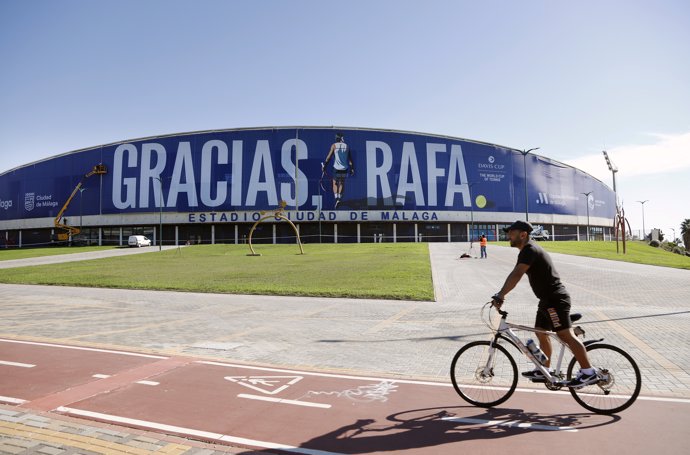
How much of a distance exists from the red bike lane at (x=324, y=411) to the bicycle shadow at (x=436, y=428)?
0.01m

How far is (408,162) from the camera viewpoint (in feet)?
216

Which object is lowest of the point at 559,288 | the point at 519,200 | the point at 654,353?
the point at 654,353

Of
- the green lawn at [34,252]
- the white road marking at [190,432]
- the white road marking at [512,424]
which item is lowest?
the white road marking at [512,424]

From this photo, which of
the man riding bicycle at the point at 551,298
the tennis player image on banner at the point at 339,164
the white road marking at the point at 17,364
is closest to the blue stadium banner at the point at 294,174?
the tennis player image on banner at the point at 339,164

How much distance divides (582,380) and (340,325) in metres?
6.29

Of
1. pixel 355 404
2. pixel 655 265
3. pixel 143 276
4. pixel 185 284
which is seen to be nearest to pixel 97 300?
pixel 185 284

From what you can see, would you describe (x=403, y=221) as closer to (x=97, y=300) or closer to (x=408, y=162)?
(x=408, y=162)

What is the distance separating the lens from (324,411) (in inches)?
205

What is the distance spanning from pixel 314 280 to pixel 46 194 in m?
71.3

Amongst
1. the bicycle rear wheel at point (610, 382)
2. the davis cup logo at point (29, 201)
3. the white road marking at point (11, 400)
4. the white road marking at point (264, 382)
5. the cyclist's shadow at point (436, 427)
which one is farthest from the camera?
the davis cup logo at point (29, 201)

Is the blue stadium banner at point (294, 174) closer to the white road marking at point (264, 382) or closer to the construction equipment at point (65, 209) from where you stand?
the construction equipment at point (65, 209)

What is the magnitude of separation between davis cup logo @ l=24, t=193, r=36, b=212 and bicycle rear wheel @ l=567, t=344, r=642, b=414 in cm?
8728

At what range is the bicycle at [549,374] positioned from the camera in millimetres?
5070

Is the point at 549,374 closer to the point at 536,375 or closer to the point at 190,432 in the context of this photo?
the point at 536,375
